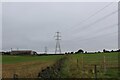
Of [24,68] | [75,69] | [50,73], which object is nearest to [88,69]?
[75,69]

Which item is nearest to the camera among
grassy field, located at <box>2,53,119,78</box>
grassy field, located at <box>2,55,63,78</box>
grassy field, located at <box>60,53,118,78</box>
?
grassy field, located at <box>60,53,118,78</box>

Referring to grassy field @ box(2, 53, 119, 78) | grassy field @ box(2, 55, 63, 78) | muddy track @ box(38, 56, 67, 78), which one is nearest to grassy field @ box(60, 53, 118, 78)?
grassy field @ box(2, 53, 119, 78)

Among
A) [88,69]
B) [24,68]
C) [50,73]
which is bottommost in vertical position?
[24,68]

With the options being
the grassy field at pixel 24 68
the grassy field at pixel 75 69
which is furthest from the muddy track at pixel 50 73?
the grassy field at pixel 24 68

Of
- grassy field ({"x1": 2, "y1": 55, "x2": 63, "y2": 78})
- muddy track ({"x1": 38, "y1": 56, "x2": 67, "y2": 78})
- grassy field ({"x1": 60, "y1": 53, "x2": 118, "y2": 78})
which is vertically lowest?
grassy field ({"x1": 2, "y1": 55, "x2": 63, "y2": 78})

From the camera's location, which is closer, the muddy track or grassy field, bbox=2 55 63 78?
the muddy track

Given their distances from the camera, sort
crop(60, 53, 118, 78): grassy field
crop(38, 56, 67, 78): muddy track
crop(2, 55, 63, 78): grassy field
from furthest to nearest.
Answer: crop(2, 55, 63, 78): grassy field < crop(60, 53, 118, 78): grassy field < crop(38, 56, 67, 78): muddy track

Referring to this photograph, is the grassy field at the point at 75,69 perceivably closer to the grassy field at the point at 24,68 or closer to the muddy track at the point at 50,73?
the grassy field at the point at 24,68

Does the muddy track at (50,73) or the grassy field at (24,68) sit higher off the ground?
the muddy track at (50,73)

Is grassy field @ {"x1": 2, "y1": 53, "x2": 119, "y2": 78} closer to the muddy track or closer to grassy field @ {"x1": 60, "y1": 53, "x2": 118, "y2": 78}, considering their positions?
grassy field @ {"x1": 60, "y1": 53, "x2": 118, "y2": 78}

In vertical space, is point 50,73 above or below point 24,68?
above

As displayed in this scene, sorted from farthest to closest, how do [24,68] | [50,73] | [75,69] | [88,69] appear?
[24,68]
[88,69]
[75,69]
[50,73]

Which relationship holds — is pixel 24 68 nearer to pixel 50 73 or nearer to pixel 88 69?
pixel 88 69

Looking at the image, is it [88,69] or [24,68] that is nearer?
[88,69]
